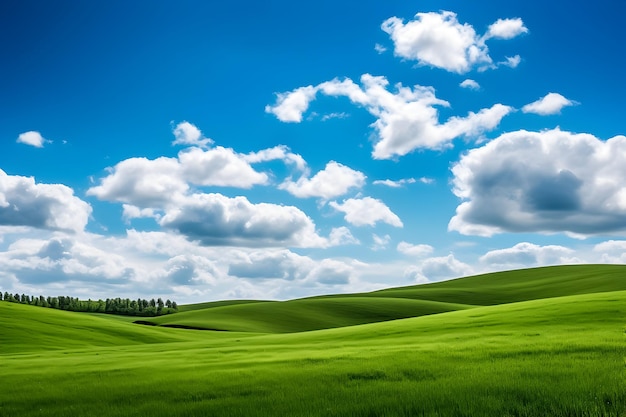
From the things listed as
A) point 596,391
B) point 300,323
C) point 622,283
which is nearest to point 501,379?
point 596,391

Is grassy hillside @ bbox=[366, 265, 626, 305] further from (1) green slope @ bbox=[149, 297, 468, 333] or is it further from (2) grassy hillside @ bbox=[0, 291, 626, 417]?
(2) grassy hillside @ bbox=[0, 291, 626, 417]

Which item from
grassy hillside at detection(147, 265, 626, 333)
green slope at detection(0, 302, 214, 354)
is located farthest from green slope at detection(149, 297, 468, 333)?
green slope at detection(0, 302, 214, 354)

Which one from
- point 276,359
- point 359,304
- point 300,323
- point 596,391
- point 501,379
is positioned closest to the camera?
point 596,391

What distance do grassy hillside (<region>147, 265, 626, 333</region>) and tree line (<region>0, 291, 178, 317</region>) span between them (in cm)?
2431

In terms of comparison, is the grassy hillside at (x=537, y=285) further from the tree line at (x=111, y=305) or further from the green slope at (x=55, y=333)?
the green slope at (x=55, y=333)

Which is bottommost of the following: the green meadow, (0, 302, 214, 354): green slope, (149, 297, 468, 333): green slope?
(149, 297, 468, 333): green slope

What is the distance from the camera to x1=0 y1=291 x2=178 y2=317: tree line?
497 ft

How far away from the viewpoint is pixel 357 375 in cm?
1706

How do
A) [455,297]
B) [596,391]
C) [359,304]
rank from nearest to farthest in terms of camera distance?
1. [596,391]
2. [359,304]
3. [455,297]

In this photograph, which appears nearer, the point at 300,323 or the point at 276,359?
the point at 276,359

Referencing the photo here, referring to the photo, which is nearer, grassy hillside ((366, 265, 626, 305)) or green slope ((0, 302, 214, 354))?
green slope ((0, 302, 214, 354))

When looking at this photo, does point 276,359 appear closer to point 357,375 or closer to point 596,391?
point 357,375

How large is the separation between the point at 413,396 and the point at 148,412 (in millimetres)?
6912

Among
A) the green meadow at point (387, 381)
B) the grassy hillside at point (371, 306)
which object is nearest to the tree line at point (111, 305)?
the grassy hillside at point (371, 306)
